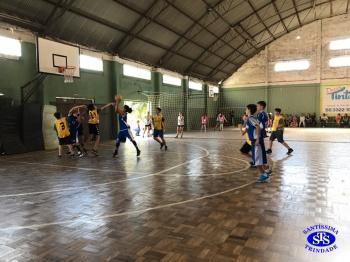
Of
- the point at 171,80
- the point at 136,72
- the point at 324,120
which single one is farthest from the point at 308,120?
the point at 136,72

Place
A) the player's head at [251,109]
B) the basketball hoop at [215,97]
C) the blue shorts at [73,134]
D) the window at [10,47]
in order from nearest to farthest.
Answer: the player's head at [251,109] → the blue shorts at [73,134] → the window at [10,47] → the basketball hoop at [215,97]

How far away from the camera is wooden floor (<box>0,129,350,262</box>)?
3.38m

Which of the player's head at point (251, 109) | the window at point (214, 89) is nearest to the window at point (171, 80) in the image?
the window at point (214, 89)

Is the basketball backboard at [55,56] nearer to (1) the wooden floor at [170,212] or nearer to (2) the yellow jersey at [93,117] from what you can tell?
(2) the yellow jersey at [93,117]

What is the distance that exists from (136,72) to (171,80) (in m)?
5.03

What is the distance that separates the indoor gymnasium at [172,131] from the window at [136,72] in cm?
14

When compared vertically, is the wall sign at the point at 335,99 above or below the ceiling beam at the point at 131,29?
below

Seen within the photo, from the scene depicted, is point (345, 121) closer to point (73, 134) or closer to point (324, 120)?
point (324, 120)

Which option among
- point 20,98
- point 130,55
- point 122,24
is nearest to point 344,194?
point 20,98

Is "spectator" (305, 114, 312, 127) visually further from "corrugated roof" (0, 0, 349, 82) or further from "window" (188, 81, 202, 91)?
"window" (188, 81, 202, 91)

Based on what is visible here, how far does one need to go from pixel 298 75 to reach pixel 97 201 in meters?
30.0

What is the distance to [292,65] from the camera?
31.4m

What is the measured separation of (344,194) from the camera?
550 centimetres

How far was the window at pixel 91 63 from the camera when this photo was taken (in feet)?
56.7
